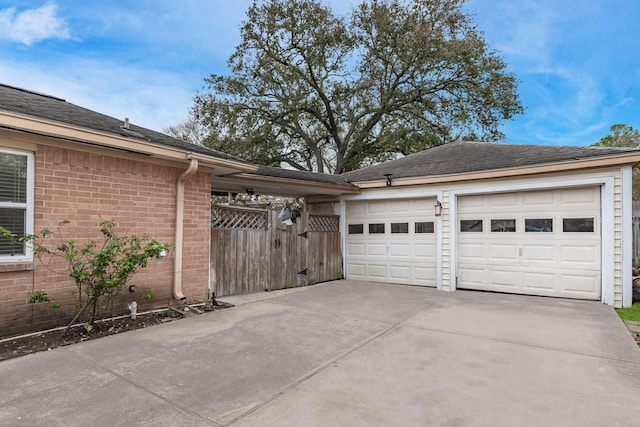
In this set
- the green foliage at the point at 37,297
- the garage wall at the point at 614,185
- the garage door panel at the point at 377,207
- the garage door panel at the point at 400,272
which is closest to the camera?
the green foliage at the point at 37,297

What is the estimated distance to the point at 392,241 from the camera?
8.81 meters

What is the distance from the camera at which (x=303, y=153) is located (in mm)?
20953

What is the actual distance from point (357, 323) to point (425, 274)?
3.92m

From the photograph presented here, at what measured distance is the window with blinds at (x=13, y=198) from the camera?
4.03 metres

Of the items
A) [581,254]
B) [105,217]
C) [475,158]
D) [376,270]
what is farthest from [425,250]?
[105,217]

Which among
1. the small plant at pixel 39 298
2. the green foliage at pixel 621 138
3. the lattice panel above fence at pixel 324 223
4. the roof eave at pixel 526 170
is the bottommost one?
the small plant at pixel 39 298

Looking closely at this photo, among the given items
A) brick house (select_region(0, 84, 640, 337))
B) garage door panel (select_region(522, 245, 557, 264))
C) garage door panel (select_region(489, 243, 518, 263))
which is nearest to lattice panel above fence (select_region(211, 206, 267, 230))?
brick house (select_region(0, 84, 640, 337))

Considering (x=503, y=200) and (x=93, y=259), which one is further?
(x=503, y=200)

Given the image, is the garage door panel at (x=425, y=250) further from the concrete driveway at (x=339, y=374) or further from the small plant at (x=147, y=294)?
the small plant at (x=147, y=294)

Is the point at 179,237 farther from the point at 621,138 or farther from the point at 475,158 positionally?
the point at 621,138

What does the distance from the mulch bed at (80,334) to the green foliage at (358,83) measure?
13.8 metres

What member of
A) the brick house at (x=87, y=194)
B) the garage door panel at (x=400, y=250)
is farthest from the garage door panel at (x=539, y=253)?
the brick house at (x=87, y=194)

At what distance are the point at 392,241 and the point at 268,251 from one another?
3.32 meters

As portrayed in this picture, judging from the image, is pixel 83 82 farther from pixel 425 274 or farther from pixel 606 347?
pixel 606 347
